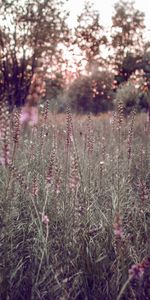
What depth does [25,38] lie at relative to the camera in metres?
15.2

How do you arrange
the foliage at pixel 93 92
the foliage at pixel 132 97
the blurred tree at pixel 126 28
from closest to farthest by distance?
1. the foliage at pixel 132 97
2. the foliage at pixel 93 92
3. the blurred tree at pixel 126 28

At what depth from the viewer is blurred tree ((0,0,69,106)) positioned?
48.7 ft

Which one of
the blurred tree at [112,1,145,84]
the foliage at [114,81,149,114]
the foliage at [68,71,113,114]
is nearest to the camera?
the foliage at [114,81,149,114]

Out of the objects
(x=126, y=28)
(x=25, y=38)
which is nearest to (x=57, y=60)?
(x=25, y=38)

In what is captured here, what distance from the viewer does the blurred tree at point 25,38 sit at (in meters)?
14.9

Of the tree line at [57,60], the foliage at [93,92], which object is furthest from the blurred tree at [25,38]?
the foliage at [93,92]

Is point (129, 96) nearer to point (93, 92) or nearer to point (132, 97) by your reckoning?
point (132, 97)

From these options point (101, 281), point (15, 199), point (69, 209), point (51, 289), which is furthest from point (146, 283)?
point (15, 199)

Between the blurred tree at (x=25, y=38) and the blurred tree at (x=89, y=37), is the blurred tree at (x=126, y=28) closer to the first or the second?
the blurred tree at (x=89, y=37)

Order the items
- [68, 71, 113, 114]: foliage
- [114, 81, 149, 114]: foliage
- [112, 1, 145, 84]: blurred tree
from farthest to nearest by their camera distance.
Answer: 1. [112, 1, 145, 84]: blurred tree
2. [68, 71, 113, 114]: foliage
3. [114, 81, 149, 114]: foliage

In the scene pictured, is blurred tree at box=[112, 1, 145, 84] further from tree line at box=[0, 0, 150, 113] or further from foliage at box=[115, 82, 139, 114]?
foliage at box=[115, 82, 139, 114]

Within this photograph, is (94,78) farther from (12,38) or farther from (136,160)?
(136,160)

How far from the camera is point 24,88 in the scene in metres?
16.4

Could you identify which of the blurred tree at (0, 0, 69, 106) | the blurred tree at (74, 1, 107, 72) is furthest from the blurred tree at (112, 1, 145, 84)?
the blurred tree at (0, 0, 69, 106)
